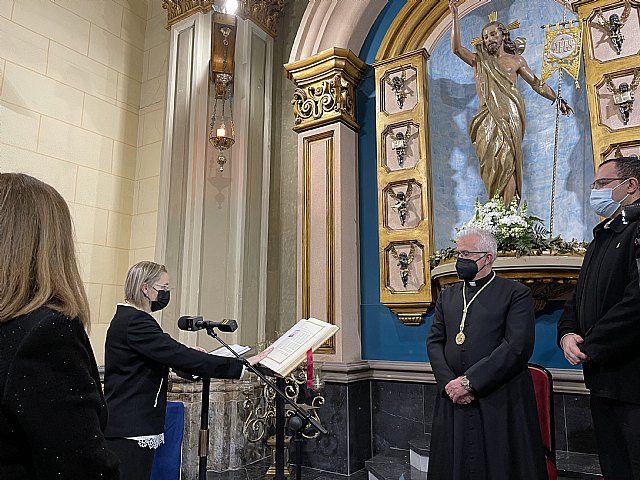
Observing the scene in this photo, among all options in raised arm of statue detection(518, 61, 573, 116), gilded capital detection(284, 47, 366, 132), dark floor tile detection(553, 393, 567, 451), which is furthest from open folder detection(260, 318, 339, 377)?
raised arm of statue detection(518, 61, 573, 116)

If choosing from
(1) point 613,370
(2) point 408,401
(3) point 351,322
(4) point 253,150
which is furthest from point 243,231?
(1) point 613,370

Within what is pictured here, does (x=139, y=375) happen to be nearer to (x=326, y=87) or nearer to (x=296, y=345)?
(x=296, y=345)

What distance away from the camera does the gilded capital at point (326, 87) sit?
5051 mm

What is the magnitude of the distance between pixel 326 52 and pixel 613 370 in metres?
3.76

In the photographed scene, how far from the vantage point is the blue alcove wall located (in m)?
4.57

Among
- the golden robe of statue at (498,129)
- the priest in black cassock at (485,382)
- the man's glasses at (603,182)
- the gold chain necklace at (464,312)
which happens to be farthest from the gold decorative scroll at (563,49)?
the gold chain necklace at (464,312)

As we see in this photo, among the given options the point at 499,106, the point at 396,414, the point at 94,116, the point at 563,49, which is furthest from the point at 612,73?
the point at 94,116

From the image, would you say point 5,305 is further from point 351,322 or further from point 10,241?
point 351,322

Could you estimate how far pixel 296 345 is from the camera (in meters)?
2.67

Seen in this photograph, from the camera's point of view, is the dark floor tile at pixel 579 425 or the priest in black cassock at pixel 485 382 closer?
the priest in black cassock at pixel 485 382

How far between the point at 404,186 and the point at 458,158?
0.69 metres

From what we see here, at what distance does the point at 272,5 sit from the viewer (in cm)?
582

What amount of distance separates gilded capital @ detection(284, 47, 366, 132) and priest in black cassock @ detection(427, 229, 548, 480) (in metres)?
2.38

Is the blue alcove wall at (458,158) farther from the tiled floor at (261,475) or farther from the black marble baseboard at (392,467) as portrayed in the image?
the tiled floor at (261,475)
